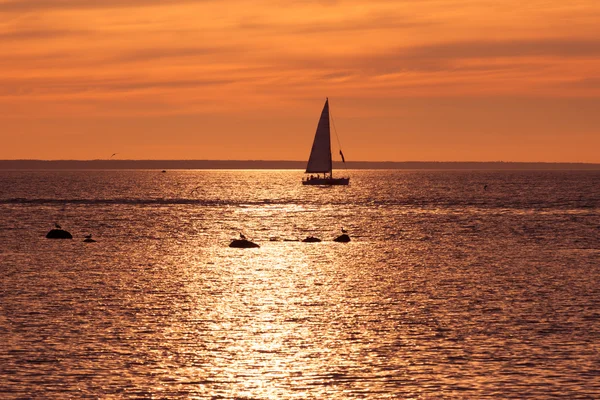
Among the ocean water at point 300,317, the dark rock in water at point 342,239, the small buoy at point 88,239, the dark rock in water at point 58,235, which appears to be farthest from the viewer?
the dark rock in water at point 58,235

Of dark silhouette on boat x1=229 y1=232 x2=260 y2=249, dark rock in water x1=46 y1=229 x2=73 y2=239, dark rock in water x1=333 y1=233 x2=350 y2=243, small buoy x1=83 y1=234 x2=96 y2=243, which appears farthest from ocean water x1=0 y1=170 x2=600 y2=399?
dark rock in water x1=46 y1=229 x2=73 y2=239

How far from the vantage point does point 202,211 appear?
557 ft

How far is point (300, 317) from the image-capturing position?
52656 mm

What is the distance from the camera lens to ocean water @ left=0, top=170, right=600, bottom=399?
1479 inches

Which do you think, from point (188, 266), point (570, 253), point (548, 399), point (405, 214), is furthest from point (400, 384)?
point (405, 214)

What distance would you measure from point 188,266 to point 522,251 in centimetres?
3438

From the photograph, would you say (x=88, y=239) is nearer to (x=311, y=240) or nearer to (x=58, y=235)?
(x=58, y=235)

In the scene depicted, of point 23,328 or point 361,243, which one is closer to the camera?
point 23,328

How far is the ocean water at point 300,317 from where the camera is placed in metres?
37.6

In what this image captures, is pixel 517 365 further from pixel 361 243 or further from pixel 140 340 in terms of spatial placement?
pixel 361 243

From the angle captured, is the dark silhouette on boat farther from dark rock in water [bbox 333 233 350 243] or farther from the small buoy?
the small buoy

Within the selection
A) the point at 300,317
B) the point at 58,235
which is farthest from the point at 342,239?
the point at 300,317

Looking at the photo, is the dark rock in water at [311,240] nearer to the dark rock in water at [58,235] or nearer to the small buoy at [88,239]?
the small buoy at [88,239]

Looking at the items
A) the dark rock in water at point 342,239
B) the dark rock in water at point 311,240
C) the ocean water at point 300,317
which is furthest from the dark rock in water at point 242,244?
the dark rock in water at point 342,239
